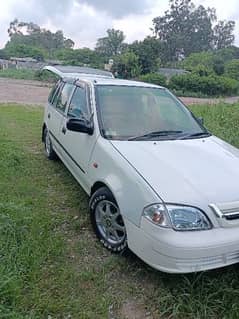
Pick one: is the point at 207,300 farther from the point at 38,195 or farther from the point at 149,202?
the point at 38,195

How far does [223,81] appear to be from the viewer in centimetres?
3188

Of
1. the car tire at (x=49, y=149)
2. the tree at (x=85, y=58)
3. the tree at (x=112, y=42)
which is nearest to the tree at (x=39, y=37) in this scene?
the tree at (x=112, y=42)

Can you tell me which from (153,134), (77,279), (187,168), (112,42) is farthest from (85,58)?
(77,279)

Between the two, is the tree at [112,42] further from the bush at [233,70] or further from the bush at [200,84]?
the bush at [200,84]

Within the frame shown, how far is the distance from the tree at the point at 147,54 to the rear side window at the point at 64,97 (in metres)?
33.2

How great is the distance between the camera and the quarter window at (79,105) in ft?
12.8

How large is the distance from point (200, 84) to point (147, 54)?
9.40m

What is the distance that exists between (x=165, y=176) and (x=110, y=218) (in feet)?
2.37

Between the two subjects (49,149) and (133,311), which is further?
(49,149)

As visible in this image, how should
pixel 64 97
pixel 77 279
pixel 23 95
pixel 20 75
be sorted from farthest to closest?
pixel 20 75
pixel 23 95
pixel 64 97
pixel 77 279

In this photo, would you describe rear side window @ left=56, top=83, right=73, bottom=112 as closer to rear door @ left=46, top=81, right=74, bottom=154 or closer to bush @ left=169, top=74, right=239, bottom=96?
rear door @ left=46, top=81, right=74, bottom=154

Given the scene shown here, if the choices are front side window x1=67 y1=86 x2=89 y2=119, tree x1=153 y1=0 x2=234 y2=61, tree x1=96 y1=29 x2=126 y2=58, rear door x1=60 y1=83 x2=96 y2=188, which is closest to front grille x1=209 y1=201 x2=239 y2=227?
rear door x1=60 y1=83 x2=96 y2=188

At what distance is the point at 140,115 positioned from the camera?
12.3 feet

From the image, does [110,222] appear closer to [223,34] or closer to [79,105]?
[79,105]
